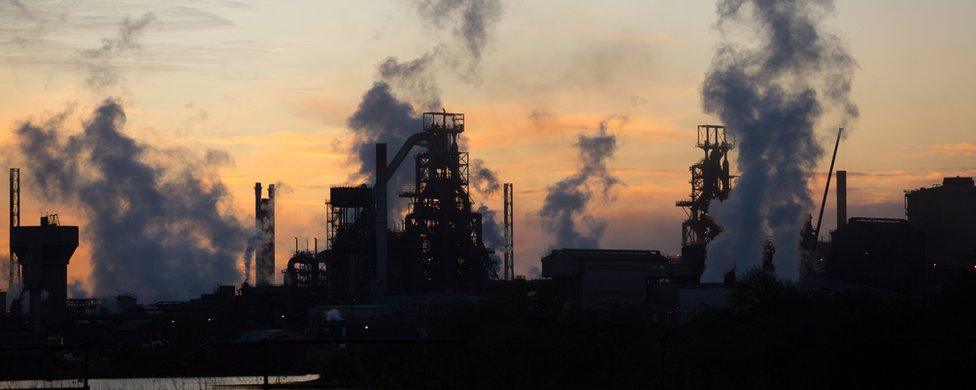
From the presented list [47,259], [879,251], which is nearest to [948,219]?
[879,251]

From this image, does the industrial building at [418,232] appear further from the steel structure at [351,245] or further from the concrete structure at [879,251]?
the concrete structure at [879,251]

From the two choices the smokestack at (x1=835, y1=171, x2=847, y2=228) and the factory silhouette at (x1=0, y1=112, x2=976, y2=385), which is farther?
the smokestack at (x1=835, y1=171, x2=847, y2=228)

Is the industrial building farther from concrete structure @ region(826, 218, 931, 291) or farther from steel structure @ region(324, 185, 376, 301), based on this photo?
concrete structure @ region(826, 218, 931, 291)

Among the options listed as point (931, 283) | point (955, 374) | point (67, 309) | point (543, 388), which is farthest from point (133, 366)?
point (955, 374)

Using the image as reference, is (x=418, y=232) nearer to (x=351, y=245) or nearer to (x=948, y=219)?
(x=351, y=245)

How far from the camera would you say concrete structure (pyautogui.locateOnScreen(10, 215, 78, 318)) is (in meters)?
131

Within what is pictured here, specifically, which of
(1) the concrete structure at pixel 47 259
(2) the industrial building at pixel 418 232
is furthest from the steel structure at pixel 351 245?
(1) the concrete structure at pixel 47 259

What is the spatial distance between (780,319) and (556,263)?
61037mm

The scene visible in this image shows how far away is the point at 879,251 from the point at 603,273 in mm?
20250

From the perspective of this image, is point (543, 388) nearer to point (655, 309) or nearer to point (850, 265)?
point (655, 309)

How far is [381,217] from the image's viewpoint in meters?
112

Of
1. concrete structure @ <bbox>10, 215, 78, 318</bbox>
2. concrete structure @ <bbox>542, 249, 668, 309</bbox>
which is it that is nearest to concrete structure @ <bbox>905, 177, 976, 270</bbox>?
concrete structure @ <bbox>542, 249, 668, 309</bbox>

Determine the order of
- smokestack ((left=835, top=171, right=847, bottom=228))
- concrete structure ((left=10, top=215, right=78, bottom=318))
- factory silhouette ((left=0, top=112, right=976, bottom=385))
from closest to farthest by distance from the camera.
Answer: factory silhouette ((left=0, top=112, right=976, bottom=385)) < smokestack ((left=835, top=171, right=847, bottom=228)) < concrete structure ((left=10, top=215, right=78, bottom=318))

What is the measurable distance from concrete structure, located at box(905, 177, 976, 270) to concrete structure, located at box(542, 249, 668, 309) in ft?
73.5
